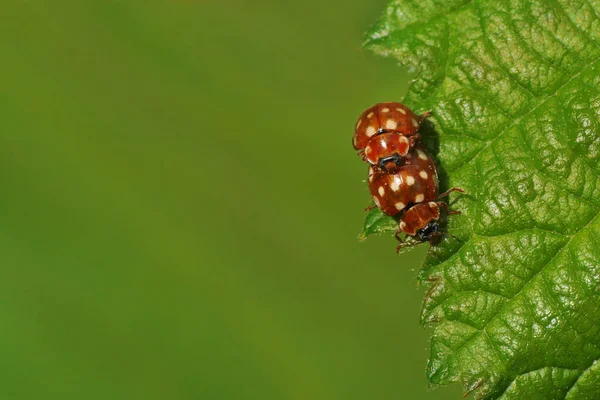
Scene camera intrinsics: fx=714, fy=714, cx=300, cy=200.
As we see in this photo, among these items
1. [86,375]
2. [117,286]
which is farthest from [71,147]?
[86,375]

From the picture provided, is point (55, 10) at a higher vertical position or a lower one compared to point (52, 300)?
higher

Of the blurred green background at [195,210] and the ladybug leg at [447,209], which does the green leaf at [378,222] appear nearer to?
the ladybug leg at [447,209]

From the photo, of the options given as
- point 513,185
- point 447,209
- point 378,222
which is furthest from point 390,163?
point 513,185

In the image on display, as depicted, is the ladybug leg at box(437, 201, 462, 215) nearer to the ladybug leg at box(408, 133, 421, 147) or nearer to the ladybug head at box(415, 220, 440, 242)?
the ladybug head at box(415, 220, 440, 242)

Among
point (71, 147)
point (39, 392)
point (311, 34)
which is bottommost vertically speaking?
point (39, 392)

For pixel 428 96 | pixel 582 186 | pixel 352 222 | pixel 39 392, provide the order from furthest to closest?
1. pixel 352 222
2. pixel 39 392
3. pixel 428 96
4. pixel 582 186

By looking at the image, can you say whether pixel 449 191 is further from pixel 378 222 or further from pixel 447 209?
pixel 378 222

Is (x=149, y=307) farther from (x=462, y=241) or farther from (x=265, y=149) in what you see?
(x=462, y=241)

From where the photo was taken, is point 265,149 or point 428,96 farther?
point 265,149
